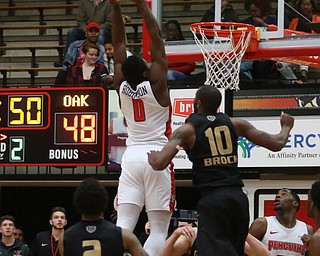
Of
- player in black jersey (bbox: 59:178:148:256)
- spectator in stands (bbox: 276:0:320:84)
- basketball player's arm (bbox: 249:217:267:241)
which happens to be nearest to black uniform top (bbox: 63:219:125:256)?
player in black jersey (bbox: 59:178:148:256)

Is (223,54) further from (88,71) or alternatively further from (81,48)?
(81,48)

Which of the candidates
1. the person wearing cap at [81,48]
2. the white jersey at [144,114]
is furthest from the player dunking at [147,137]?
the person wearing cap at [81,48]

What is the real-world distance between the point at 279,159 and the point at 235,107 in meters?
0.97

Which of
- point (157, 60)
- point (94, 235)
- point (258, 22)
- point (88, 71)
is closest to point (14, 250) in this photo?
point (88, 71)

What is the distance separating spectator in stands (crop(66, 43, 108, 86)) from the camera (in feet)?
47.3

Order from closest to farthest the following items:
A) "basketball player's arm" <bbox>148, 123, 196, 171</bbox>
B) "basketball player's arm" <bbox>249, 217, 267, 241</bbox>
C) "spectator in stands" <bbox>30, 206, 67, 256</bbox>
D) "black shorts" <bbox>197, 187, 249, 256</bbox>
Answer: "basketball player's arm" <bbox>148, 123, 196, 171</bbox> → "black shorts" <bbox>197, 187, 249, 256</bbox> → "basketball player's arm" <bbox>249, 217, 267, 241</bbox> → "spectator in stands" <bbox>30, 206, 67, 256</bbox>

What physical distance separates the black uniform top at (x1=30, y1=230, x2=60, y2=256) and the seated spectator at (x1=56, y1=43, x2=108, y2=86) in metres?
2.19

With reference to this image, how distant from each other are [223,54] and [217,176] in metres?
3.78

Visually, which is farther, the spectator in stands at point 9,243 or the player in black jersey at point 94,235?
the spectator in stands at point 9,243

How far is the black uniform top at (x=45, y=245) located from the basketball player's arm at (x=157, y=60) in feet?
19.3

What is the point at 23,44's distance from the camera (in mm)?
18984

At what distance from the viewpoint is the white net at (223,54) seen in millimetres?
11477

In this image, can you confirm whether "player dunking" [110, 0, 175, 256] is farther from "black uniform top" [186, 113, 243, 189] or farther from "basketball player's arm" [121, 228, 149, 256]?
"basketball player's arm" [121, 228, 149, 256]

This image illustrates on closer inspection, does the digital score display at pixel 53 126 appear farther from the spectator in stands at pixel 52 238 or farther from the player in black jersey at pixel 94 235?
the player in black jersey at pixel 94 235
